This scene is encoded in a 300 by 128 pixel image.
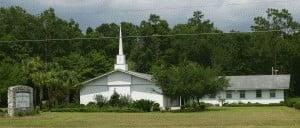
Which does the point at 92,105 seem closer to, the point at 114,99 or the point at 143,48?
the point at 114,99

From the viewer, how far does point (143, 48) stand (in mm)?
110625

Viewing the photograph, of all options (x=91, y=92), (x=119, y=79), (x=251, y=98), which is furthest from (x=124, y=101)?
(x=251, y=98)

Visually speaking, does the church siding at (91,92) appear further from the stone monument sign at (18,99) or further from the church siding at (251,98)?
the church siding at (251,98)

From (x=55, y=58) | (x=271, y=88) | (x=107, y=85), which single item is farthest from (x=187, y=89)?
(x=55, y=58)

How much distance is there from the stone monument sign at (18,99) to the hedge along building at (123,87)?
1623 cm

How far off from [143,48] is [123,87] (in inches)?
1452

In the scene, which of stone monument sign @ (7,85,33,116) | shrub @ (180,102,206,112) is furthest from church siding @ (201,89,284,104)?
stone monument sign @ (7,85,33,116)

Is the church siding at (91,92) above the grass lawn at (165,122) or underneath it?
above

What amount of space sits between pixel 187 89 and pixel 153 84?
10754mm

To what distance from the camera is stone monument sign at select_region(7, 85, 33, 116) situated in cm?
5362

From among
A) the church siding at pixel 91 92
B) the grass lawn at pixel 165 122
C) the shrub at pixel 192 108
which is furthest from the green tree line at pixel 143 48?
the grass lawn at pixel 165 122

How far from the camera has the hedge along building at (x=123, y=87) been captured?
2889 inches

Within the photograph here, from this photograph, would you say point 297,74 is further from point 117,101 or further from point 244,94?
point 117,101

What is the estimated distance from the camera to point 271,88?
286 ft
